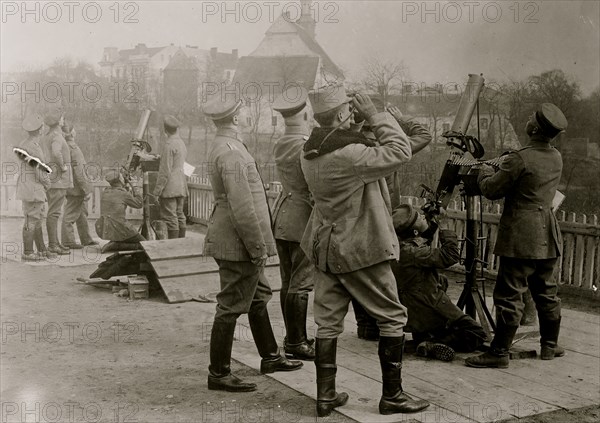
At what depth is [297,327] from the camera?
5.93 metres

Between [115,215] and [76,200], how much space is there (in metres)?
2.58

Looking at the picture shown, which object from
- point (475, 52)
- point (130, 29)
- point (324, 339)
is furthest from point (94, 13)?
point (324, 339)

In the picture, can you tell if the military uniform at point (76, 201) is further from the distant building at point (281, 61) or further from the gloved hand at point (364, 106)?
the gloved hand at point (364, 106)

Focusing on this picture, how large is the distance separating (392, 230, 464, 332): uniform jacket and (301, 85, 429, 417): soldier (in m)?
1.25

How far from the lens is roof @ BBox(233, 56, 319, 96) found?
21094 millimetres

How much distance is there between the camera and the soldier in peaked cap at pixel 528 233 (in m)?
5.65

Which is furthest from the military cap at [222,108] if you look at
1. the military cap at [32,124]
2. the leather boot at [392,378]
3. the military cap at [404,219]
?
the military cap at [32,124]

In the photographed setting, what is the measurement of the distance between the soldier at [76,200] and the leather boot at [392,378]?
876 centimetres

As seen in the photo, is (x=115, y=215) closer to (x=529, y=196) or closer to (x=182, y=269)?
(x=182, y=269)

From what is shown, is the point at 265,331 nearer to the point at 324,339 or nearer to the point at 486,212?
the point at 324,339

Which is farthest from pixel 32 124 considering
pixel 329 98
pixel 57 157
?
pixel 329 98

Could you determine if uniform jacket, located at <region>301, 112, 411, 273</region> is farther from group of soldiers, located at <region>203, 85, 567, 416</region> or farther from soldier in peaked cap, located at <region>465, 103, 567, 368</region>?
soldier in peaked cap, located at <region>465, 103, 567, 368</region>

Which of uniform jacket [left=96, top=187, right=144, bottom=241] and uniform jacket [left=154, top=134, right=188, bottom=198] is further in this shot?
uniform jacket [left=154, top=134, right=188, bottom=198]

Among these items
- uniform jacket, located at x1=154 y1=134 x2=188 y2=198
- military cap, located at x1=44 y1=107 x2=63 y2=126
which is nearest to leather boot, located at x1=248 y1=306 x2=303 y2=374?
uniform jacket, located at x1=154 y1=134 x2=188 y2=198
